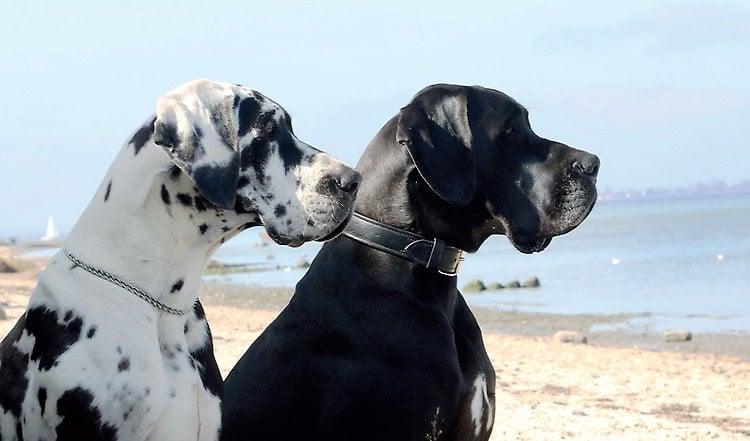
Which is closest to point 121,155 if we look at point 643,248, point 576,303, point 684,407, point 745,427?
point 745,427

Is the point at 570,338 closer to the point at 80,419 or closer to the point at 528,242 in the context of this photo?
the point at 528,242

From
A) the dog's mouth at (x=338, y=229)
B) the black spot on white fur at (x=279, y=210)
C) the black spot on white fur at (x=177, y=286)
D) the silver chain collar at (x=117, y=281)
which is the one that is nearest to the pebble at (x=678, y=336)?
the dog's mouth at (x=338, y=229)

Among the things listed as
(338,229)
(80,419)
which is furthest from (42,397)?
(338,229)

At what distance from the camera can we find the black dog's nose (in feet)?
15.2

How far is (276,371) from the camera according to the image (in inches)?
170

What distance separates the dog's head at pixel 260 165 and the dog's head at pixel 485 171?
1.63 feet

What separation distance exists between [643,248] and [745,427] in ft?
112

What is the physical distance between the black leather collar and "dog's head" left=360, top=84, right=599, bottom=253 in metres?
0.08

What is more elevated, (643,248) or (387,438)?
(387,438)

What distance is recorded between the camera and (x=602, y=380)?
36.5 feet

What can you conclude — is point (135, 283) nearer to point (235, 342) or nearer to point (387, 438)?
point (387, 438)

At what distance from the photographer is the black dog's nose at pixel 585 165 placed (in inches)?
183

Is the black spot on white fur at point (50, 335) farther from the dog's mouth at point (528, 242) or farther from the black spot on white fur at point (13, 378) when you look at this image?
the dog's mouth at point (528, 242)

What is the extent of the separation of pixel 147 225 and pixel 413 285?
1139 millimetres
